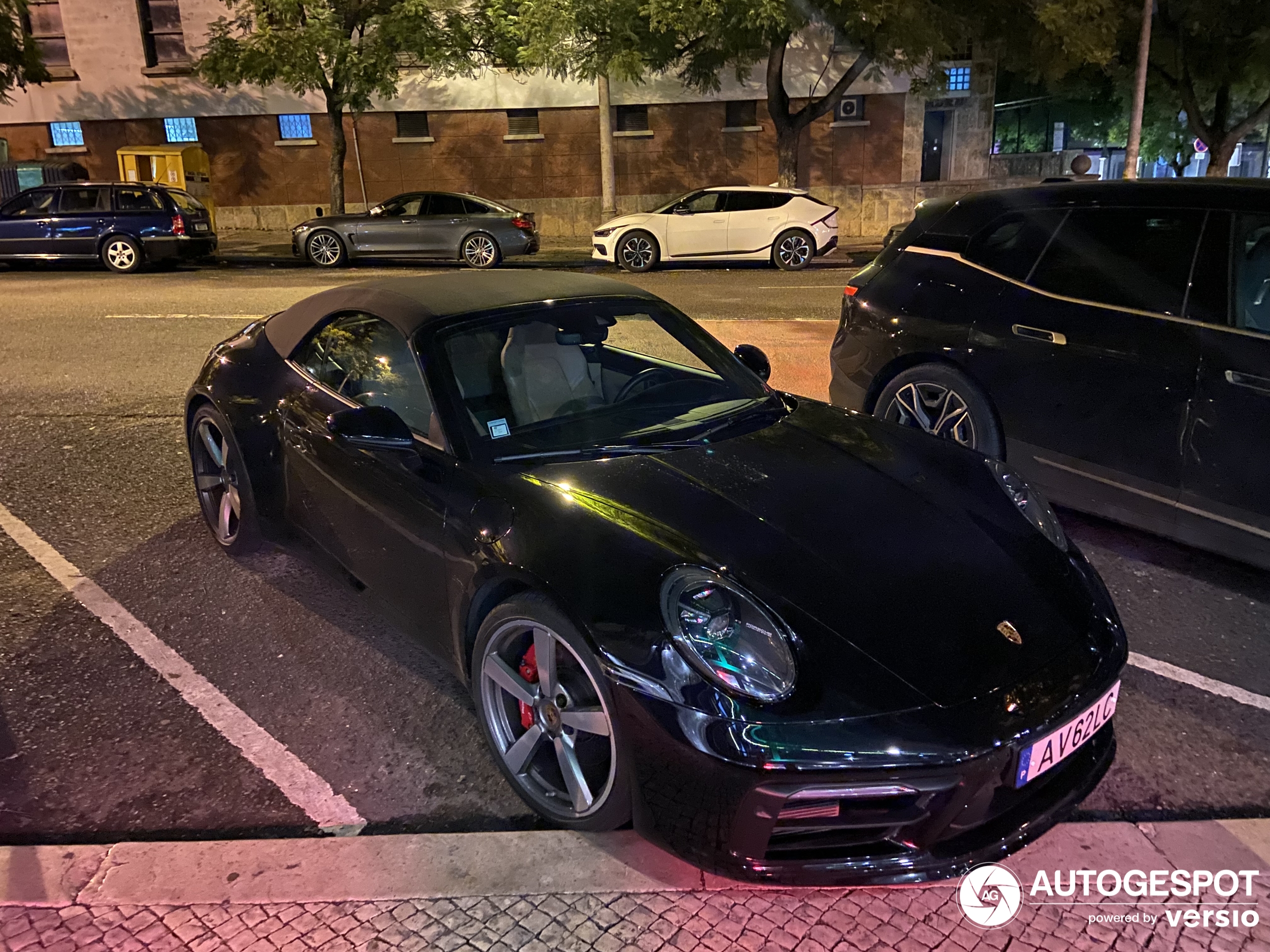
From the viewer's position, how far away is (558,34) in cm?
1858

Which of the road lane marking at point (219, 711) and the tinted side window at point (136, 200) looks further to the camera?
the tinted side window at point (136, 200)

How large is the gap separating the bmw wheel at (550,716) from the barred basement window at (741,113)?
24.8 m

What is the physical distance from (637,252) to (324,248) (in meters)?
6.09

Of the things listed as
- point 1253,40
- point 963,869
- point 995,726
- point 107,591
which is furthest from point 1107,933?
point 1253,40

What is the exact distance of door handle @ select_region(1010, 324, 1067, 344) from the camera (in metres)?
4.36

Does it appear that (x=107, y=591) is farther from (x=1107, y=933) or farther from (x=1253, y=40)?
(x=1253, y=40)

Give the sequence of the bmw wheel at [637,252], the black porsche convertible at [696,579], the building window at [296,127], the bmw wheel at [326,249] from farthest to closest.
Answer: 1. the building window at [296,127]
2. the bmw wheel at [326,249]
3. the bmw wheel at [637,252]
4. the black porsche convertible at [696,579]

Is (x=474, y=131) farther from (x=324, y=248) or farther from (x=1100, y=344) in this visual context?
(x=1100, y=344)

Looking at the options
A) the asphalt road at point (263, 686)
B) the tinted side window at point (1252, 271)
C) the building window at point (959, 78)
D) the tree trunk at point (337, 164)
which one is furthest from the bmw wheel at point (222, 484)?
the building window at point (959, 78)

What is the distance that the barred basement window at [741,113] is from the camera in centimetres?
2528

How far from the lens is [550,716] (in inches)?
105

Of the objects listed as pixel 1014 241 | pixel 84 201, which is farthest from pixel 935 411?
pixel 84 201

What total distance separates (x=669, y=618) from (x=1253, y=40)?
25.5 m

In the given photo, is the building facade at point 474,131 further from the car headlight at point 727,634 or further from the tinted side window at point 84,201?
the car headlight at point 727,634
